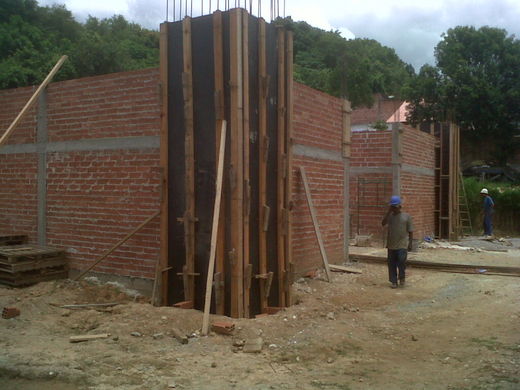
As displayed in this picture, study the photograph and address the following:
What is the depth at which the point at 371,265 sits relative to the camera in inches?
448

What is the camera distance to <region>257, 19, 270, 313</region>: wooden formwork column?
711 centimetres

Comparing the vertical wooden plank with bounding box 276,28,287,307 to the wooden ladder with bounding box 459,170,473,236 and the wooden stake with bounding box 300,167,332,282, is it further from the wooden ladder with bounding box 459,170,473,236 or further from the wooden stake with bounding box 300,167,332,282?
the wooden ladder with bounding box 459,170,473,236

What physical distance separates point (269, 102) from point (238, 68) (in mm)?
849

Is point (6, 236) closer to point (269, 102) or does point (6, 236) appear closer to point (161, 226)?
point (161, 226)

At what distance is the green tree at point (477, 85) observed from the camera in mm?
31734

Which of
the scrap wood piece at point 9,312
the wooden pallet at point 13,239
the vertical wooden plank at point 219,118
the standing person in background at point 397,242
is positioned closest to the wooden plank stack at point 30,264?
the wooden pallet at point 13,239

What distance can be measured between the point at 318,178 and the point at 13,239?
5814 millimetres

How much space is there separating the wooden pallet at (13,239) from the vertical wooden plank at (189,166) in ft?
13.7

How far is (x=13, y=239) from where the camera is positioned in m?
9.36

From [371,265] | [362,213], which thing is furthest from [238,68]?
[362,213]

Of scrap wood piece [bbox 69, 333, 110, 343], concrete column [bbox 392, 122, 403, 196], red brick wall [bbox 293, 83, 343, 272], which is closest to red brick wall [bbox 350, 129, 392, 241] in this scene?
concrete column [bbox 392, 122, 403, 196]

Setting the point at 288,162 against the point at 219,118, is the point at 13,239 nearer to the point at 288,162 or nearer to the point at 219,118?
the point at 219,118

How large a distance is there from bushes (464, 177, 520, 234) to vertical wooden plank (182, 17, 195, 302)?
59.7 ft

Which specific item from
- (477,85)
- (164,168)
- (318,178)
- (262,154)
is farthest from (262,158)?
(477,85)
